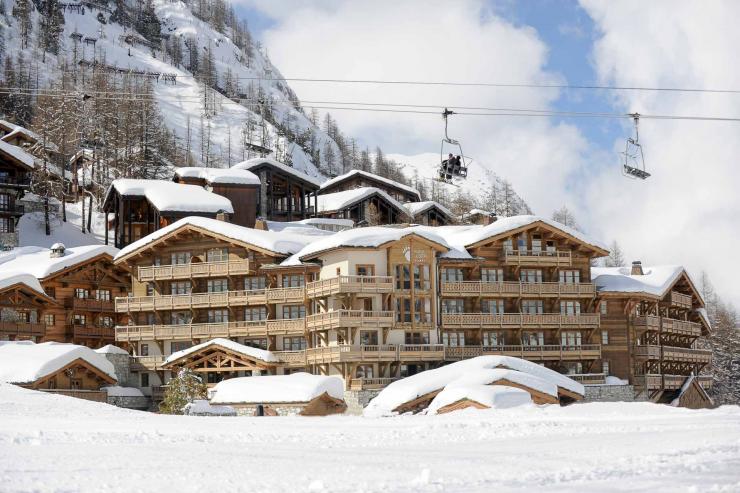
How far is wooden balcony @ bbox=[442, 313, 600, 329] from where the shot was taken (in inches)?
2566

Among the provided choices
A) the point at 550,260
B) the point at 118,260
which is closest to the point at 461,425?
the point at 550,260

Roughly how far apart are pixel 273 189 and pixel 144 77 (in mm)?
99185

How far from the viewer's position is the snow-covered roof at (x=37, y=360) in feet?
186

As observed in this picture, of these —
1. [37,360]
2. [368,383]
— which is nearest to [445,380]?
[368,383]

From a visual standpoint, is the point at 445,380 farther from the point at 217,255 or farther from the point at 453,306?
the point at 217,255

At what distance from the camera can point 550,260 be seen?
6781 centimetres

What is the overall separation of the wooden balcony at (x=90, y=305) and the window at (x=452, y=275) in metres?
25.1

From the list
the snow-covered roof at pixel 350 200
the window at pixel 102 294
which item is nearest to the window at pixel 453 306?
the window at pixel 102 294

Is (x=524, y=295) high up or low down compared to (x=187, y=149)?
down

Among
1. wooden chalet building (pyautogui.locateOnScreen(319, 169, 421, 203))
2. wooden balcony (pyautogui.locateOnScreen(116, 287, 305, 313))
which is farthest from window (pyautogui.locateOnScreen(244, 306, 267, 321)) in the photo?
wooden chalet building (pyautogui.locateOnScreen(319, 169, 421, 203))

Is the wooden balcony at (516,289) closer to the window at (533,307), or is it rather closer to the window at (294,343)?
the window at (533,307)

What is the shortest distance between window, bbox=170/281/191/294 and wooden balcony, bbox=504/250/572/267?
21117mm

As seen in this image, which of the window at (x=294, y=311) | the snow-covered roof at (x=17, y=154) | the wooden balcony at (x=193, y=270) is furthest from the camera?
the snow-covered roof at (x=17, y=154)

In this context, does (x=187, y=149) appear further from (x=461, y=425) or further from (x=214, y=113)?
(x=461, y=425)
